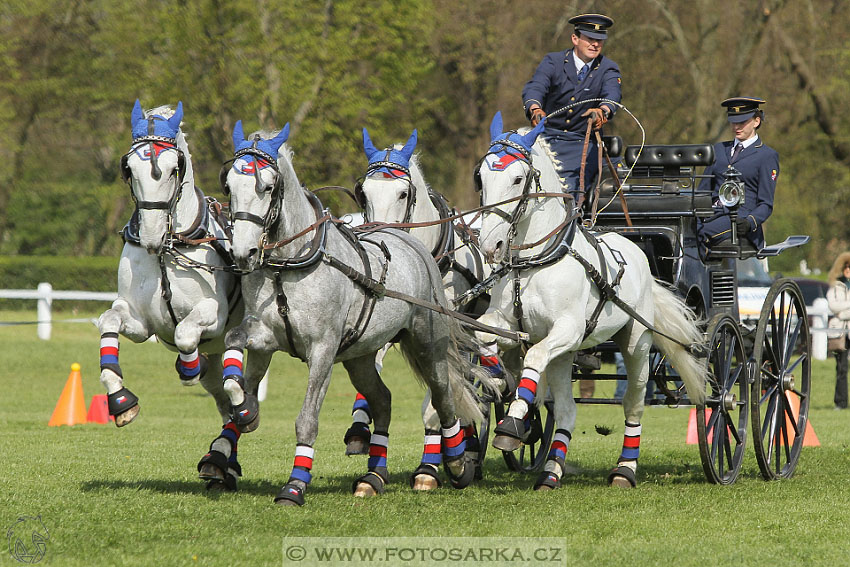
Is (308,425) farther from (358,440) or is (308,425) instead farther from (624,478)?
(624,478)

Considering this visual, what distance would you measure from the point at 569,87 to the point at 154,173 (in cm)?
365

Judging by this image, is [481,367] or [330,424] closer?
[481,367]

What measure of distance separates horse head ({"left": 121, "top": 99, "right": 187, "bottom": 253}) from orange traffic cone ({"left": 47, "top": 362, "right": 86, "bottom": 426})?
650 centimetres

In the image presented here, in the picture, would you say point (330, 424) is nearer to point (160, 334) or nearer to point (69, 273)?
point (160, 334)

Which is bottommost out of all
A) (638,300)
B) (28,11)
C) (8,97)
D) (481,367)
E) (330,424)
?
(330,424)

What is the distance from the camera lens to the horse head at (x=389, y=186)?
827 centimetres


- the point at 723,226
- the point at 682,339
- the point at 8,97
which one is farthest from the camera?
the point at 8,97

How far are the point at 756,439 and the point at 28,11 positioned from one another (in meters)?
25.1


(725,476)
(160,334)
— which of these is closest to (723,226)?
(725,476)

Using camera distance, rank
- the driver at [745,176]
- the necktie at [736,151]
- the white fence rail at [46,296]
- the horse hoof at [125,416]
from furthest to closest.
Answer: the white fence rail at [46,296] → the necktie at [736,151] → the driver at [745,176] → the horse hoof at [125,416]

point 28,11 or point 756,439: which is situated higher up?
point 28,11

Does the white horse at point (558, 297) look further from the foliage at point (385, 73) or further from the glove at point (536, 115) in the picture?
the foliage at point (385, 73)

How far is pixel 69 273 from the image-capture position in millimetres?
30438

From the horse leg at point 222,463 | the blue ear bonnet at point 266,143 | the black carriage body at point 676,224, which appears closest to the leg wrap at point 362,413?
the horse leg at point 222,463
